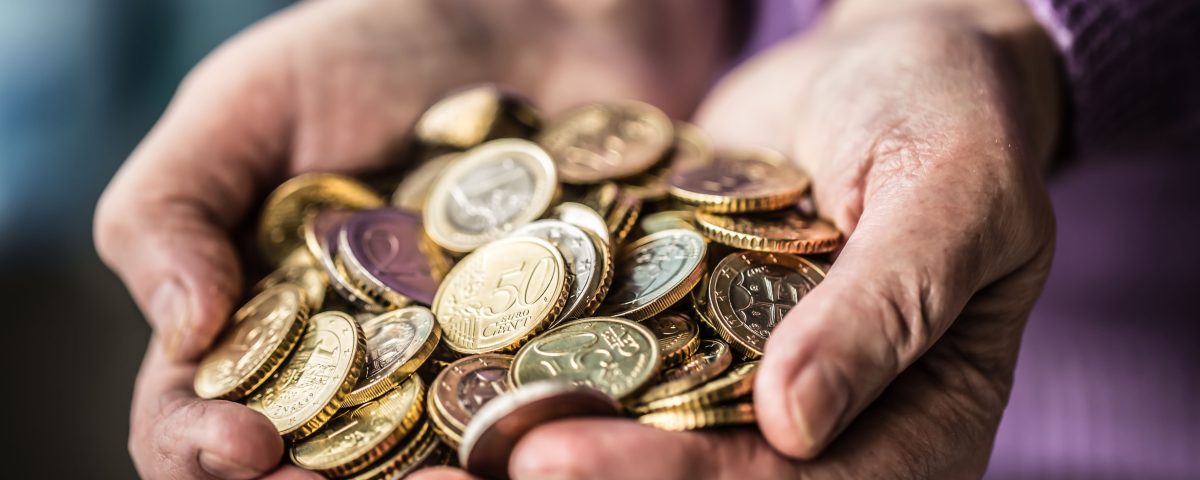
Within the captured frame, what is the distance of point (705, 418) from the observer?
3.58ft

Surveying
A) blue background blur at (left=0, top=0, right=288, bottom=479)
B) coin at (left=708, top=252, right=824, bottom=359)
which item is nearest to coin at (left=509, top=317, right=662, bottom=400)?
coin at (left=708, top=252, right=824, bottom=359)

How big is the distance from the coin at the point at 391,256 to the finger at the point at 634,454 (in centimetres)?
62

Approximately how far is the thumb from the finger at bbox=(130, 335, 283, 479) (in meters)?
0.22

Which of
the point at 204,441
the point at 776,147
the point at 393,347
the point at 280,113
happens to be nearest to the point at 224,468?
the point at 204,441

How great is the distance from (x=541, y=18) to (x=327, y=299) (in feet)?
3.57

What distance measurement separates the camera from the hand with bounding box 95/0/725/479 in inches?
57.3

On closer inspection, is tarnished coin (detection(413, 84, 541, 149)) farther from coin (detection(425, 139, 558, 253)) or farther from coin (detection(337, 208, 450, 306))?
coin (detection(337, 208, 450, 306))

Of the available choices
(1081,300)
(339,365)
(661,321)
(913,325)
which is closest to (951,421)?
(913,325)

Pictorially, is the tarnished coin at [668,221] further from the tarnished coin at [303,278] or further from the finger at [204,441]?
the finger at [204,441]

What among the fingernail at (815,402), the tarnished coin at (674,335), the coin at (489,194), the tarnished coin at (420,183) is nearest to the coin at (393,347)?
the coin at (489,194)

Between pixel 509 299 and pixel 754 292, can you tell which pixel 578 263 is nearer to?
pixel 509 299

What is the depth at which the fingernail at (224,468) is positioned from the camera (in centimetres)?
122

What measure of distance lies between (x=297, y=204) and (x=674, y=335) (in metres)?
0.96

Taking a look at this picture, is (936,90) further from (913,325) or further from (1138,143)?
(1138,143)
